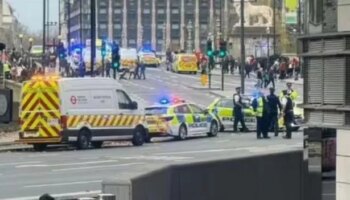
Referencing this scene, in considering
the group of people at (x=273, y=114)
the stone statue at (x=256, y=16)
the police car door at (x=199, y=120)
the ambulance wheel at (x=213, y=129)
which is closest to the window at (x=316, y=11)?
the group of people at (x=273, y=114)

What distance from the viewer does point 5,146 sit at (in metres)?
36.3

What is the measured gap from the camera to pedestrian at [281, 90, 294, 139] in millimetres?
38406

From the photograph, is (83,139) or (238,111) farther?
(238,111)

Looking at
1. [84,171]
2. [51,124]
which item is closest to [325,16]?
[84,171]

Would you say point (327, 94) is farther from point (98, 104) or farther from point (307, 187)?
point (98, 104)

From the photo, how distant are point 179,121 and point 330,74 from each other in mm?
30397

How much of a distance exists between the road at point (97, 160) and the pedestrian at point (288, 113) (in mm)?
1196

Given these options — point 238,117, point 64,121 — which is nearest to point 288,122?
point 238,117

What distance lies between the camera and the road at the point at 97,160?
814 inches

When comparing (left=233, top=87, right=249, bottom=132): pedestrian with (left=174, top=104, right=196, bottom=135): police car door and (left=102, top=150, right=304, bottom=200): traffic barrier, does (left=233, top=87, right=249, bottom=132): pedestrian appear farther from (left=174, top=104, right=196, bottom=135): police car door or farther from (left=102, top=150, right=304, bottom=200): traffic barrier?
(left=102, top=150, right=304, bottom=200): traffic barrier

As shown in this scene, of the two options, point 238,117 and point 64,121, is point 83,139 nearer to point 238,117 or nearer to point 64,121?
point 64,121

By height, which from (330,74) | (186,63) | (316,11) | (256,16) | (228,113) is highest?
(256,16)

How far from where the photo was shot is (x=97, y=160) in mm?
29109

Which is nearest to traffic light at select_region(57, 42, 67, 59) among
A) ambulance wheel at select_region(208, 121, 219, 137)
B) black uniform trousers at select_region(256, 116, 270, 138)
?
ambulance wheel at select_region(208, 121, 219, 137)
